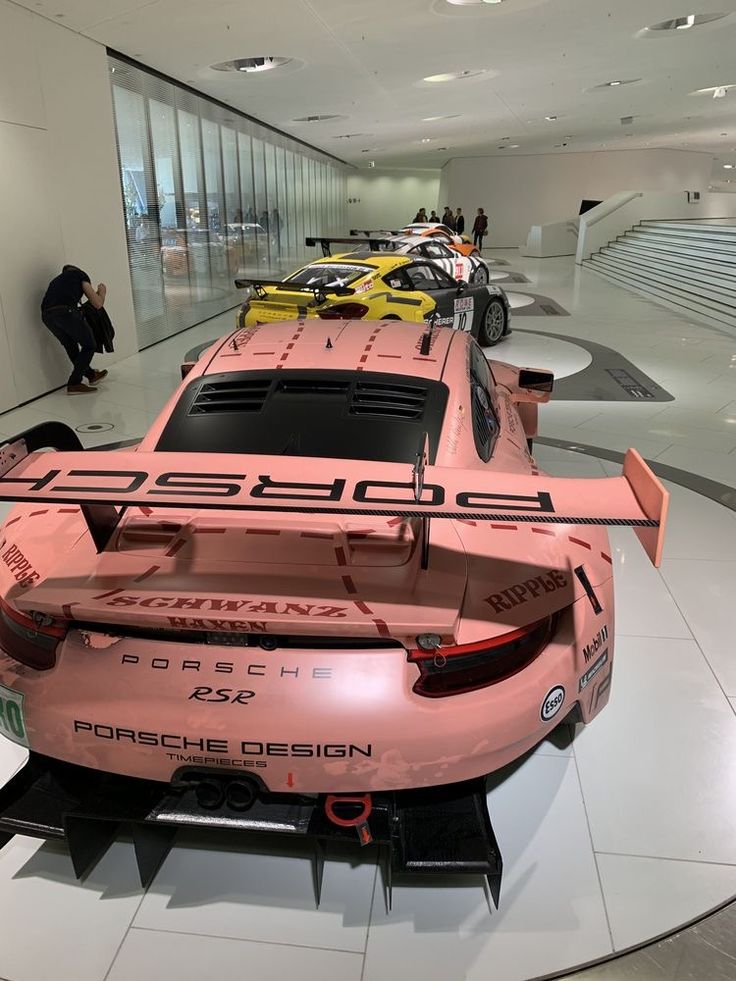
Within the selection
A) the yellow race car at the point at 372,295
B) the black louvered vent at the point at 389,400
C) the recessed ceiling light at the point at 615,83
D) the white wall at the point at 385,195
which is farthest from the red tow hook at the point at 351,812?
the white wall at the point at 385,195

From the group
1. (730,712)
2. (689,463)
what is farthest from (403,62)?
(730,712)

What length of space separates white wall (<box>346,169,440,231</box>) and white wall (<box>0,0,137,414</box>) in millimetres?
29556

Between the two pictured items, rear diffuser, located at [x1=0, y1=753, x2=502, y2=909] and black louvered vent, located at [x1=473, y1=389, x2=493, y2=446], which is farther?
black louvered vent, located at [x1=473, y1=389, x2=493, y2=446]

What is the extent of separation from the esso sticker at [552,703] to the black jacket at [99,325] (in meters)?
7.05

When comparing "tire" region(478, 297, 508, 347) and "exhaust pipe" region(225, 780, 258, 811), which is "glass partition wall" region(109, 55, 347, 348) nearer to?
"tire" region(478, 297, 508, 347)

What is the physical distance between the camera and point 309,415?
8.29 ft

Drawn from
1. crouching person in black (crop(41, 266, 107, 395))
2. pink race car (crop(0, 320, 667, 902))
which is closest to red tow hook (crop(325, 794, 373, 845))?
pink race car (crop(0, 320, 667, 902))

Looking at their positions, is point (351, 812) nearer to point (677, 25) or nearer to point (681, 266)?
point (677, 25)

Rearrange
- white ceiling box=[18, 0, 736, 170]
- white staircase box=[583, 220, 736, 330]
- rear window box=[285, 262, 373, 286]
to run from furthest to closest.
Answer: white staircase box=[583, 220, 736, 330] < rear window box=[285, 262, 373, 286] < white ceiling box=[18, 0, 736, 170]

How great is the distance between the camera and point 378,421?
2.51 m

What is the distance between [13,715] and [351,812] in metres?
0.87

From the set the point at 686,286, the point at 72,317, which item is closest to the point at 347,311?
the point at 72,317

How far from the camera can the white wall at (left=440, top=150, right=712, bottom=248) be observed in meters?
31.2

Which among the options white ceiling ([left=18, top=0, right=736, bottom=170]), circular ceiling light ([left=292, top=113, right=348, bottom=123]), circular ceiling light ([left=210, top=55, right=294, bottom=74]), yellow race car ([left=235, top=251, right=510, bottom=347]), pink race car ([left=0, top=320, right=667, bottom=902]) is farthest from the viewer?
circular ceiling light ([left=292, top=113, right=348, bottom=123])
